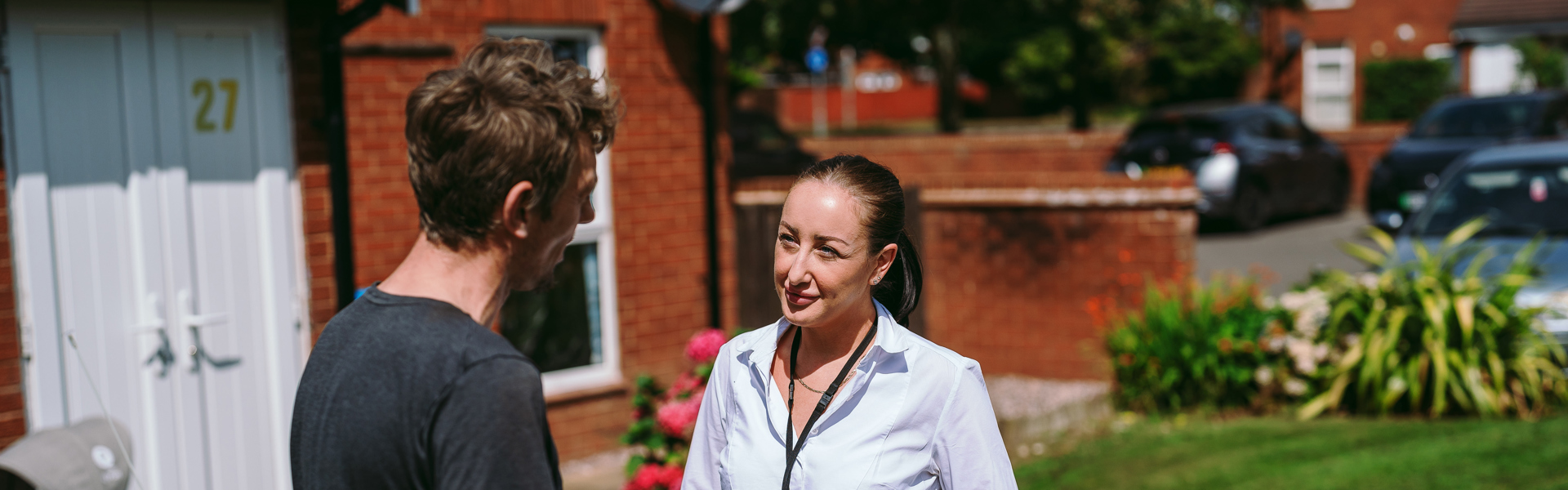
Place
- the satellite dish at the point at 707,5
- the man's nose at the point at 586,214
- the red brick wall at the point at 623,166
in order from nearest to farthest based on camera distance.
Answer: the man's nose at the point at 586,214 → the red brick wall at the point at 623,166 → the satellite dish at the point at 707,5

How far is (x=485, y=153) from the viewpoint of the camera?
66.4 inches

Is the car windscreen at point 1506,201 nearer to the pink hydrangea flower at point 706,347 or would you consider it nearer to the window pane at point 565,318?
the window pane at point 565,318

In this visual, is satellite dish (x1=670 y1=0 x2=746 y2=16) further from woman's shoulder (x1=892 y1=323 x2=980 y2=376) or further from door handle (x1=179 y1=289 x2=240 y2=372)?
woman's shoulder (x1=892 y1=323 x2=980 y2=376)

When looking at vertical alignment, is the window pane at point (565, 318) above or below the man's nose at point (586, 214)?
below

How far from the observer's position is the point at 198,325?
15.0ft

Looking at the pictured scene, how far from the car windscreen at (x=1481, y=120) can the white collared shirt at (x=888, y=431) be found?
13.7 metres

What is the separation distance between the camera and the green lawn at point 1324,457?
18.0ft

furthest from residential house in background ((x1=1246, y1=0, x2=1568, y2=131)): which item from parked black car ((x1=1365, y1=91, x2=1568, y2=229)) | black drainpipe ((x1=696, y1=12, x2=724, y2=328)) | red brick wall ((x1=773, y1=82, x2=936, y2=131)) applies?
black drainpipe ((x1=696, y1=12, x2=724, y2=328))

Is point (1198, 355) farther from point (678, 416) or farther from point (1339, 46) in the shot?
point (1339, 46)

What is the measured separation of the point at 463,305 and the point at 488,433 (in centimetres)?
22

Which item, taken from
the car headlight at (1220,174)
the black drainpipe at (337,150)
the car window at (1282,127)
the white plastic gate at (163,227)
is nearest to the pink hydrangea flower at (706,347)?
the black drainpipe at (337,150)

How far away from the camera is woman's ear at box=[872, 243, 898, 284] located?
249 centimetres

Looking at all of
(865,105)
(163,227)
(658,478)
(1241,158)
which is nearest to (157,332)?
(163,227)

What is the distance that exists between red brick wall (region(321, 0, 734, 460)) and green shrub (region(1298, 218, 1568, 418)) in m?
3.42
